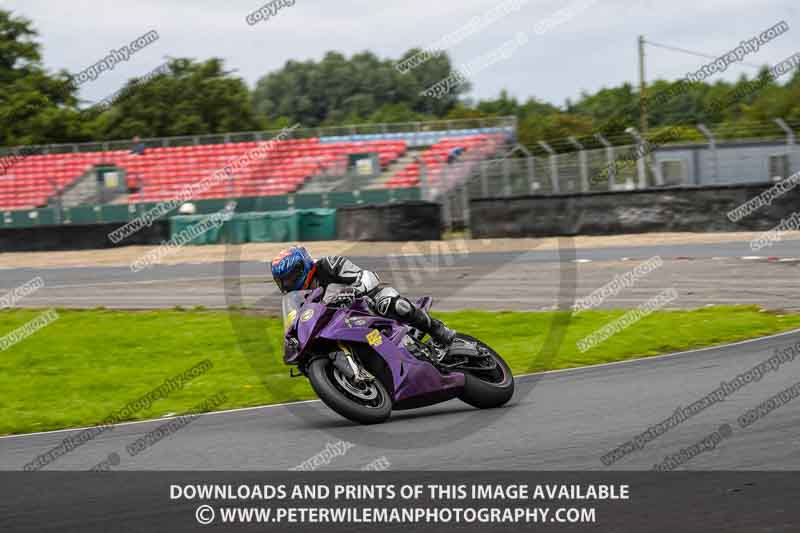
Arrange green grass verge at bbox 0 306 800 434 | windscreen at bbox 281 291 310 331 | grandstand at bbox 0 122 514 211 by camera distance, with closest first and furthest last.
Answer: windscreen at bbox 281 291 310 331, green grass verge at bbox 0 306 800 434, grandstand at bbox 0 122 514 211

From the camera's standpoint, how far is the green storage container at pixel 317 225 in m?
28.5

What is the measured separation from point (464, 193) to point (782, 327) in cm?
1741

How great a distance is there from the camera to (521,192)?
95.1 feet

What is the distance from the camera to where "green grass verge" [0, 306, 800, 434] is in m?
10.7

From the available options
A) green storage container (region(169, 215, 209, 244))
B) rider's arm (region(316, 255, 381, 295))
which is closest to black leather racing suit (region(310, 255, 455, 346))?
rider's arm (region(316, 255, 381, 295))

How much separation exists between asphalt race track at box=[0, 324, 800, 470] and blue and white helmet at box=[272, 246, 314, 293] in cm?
109

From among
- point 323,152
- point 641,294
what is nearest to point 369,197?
point 323,152

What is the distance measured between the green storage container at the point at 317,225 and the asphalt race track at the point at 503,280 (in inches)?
160

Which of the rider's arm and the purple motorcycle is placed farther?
the rider's arm

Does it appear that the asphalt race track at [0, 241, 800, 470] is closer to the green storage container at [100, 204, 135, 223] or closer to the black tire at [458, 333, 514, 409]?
the black tire at [458, 333, 514, 409]

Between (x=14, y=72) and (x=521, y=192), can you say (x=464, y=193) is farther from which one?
(x=14, y=72)

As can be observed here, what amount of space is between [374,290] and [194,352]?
6.14 m

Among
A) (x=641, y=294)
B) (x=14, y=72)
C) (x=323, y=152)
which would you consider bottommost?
(x=641, y=294)

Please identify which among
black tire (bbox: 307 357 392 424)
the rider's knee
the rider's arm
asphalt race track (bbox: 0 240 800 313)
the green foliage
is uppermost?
the green foliage
